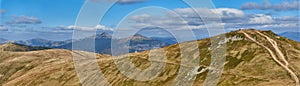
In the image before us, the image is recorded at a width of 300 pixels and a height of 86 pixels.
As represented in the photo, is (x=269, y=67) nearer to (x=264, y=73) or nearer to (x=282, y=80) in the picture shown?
(x=264, y=73)

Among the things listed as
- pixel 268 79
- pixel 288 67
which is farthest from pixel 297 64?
pixel 268 79

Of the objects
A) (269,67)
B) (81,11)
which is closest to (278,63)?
(269,67)

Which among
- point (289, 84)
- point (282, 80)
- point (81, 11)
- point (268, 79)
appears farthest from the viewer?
point (268, 79)

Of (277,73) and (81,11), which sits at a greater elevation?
(81,11)

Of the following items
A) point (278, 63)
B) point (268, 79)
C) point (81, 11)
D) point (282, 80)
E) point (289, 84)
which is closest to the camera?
point (81, 11)

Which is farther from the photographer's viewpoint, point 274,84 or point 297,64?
point 297,64

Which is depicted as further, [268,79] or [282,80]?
[268,79]

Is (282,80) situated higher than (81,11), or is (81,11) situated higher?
(81,11)

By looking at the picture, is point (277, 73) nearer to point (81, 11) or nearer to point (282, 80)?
point (282, 80)

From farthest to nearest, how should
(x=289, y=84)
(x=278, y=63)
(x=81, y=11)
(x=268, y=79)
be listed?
(x=278, y=63) < (x=268, y=79) < (x=289, y=84) < (x=81, y=11)
